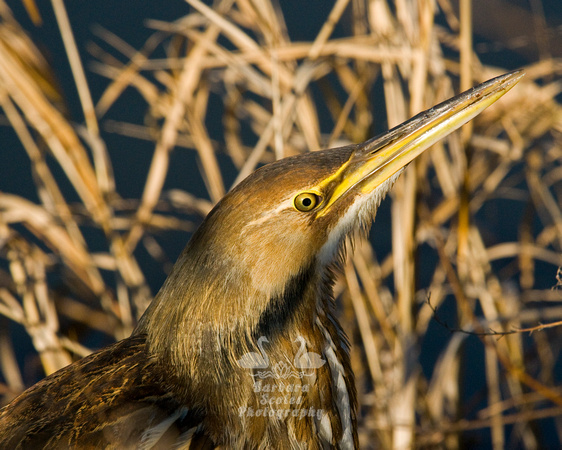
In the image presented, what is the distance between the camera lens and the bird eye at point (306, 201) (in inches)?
48.4

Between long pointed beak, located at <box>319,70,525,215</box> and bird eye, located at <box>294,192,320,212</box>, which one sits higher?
long pointed beak, located at <box>319,70,525,215</box>

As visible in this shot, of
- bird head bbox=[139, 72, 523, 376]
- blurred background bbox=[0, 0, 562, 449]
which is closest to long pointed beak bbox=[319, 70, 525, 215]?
bird head bbox=[139, 72, 523, 376]

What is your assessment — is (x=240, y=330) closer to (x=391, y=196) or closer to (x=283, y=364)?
(x=283, y=364)

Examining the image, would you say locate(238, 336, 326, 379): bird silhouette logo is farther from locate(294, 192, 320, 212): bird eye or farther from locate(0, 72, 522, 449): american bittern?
locate(294, 192, 320, 212): bird eye

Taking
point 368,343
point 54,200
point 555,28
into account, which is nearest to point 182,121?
point 54,200

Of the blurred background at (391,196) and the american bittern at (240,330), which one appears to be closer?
the american bittern at (240,330)

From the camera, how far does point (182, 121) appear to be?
241cm

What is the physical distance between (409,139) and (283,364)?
47 centimetres

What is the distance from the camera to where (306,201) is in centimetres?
124

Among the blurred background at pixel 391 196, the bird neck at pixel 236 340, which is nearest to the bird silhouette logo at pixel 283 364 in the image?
the bird neck at pixel 236 340

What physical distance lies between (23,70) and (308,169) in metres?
1.20

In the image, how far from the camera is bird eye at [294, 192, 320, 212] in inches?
48.4

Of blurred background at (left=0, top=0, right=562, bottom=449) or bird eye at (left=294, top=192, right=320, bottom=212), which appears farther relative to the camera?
→ blurred background at (left=0, top=0, right=562, bottom=449)

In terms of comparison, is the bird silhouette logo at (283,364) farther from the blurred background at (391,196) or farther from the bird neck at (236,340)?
the blurred background at (391,196)
